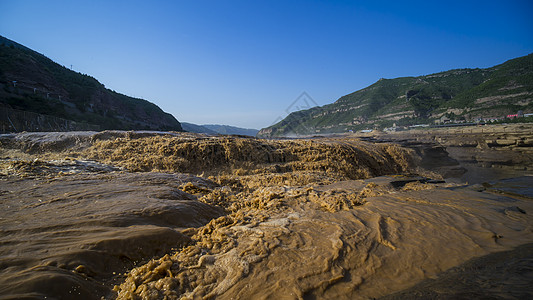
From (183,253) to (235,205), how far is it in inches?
62.1

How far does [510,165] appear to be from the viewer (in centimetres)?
1451

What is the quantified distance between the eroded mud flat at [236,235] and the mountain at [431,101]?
144ft

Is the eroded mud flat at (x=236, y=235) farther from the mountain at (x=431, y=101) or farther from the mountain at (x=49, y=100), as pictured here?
the mountain at (x=431, y=101)

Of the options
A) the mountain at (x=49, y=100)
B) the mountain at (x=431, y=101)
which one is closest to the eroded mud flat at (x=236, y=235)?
the mountain at (x=49, y=100)

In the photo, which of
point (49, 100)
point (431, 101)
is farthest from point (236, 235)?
point (431, 101)

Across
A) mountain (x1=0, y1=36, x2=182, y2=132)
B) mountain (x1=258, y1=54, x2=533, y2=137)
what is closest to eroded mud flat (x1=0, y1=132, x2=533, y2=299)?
mountain (x1=0, y1=36, x2=182, y2=132)

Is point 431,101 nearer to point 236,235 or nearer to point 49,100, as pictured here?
point 236,235

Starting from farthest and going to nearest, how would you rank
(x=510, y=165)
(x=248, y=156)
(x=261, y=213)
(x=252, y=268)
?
(x=510, y=165), (x=248, y=156), (x=261, y=213), (x=252, y=268)

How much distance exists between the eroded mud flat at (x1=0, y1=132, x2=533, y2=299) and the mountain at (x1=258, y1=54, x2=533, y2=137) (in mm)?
43809

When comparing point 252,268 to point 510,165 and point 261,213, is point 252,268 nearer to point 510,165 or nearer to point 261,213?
point 261,213

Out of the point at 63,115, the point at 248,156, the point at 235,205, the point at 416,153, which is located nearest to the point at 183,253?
the point at 235,205

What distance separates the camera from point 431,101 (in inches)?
2226

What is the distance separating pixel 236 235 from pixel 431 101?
70.1 meters

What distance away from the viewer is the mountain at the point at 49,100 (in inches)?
574
